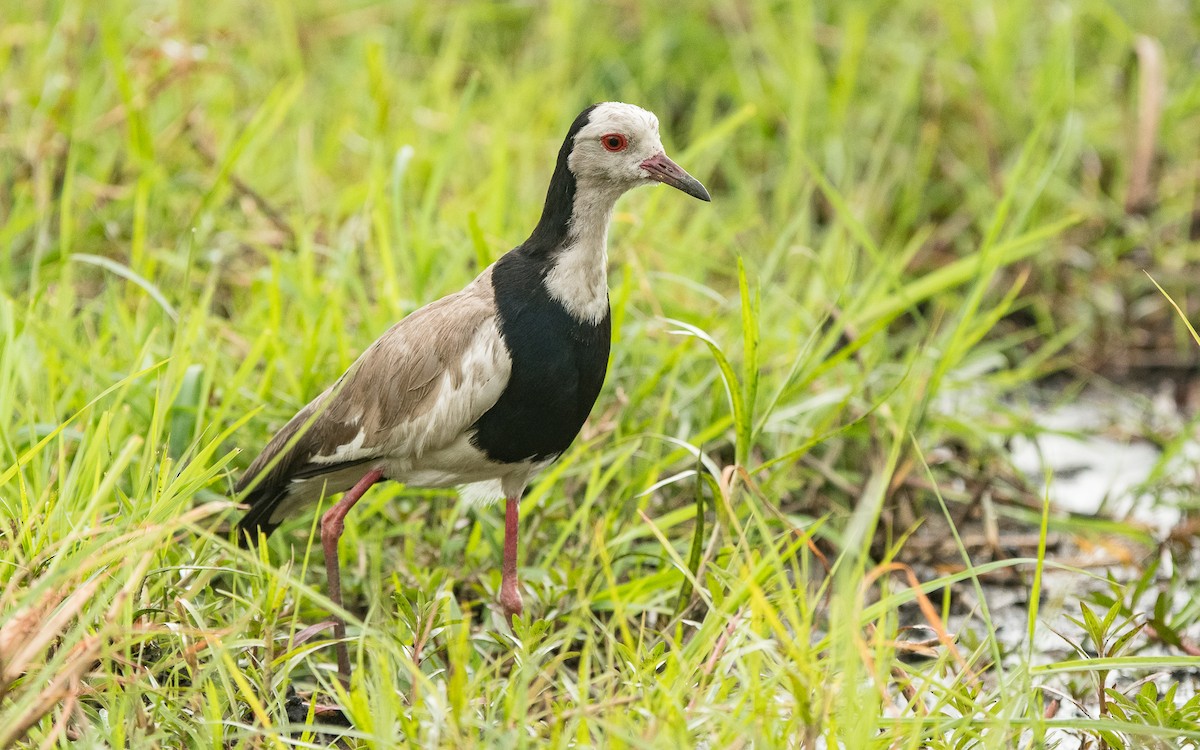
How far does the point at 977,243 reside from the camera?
5.93 metres

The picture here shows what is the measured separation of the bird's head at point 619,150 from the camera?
3236mm

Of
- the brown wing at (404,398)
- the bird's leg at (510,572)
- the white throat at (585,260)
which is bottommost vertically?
the bird's leg at (510,572)

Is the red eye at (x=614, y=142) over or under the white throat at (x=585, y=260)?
over

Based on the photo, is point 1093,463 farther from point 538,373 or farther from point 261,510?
point 261,510

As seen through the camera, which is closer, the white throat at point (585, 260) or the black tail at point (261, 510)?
the white throat at point (585, 260)

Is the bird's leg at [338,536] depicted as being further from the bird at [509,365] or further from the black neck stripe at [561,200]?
the black neck stripe at [561,200]

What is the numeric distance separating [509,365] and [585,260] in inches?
12.1

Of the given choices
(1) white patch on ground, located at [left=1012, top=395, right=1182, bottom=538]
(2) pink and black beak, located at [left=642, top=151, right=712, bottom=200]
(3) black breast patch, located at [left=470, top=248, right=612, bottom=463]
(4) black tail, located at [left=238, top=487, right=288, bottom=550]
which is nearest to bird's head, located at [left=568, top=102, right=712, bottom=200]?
(2) pink and black beak, located at [left=642, top=151, right=712, bottom=200]

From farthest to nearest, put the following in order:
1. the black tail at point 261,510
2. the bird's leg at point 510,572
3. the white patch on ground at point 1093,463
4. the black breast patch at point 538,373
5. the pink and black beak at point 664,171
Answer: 1. the white patch on ground at point 1093,463
2. the black tail at point 261,510
3. the bird's leg at point 510,572
4. the pink and black beak at point 664,171
5. the black breast patch at point 538,373

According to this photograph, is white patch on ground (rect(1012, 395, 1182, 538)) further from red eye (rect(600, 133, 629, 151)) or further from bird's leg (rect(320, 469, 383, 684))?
bird's leg (rect(320, 469, 383, 684))

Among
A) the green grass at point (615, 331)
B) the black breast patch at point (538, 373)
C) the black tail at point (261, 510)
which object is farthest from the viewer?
the black tail at point (261, 510)

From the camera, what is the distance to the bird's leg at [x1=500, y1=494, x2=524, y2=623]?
3.38 metres

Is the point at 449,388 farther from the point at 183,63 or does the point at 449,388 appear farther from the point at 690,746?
the point at 183,63

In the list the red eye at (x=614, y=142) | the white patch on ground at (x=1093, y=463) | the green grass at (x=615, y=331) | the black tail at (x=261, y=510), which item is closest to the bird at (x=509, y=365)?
the red eye at (x=614, y=142)
